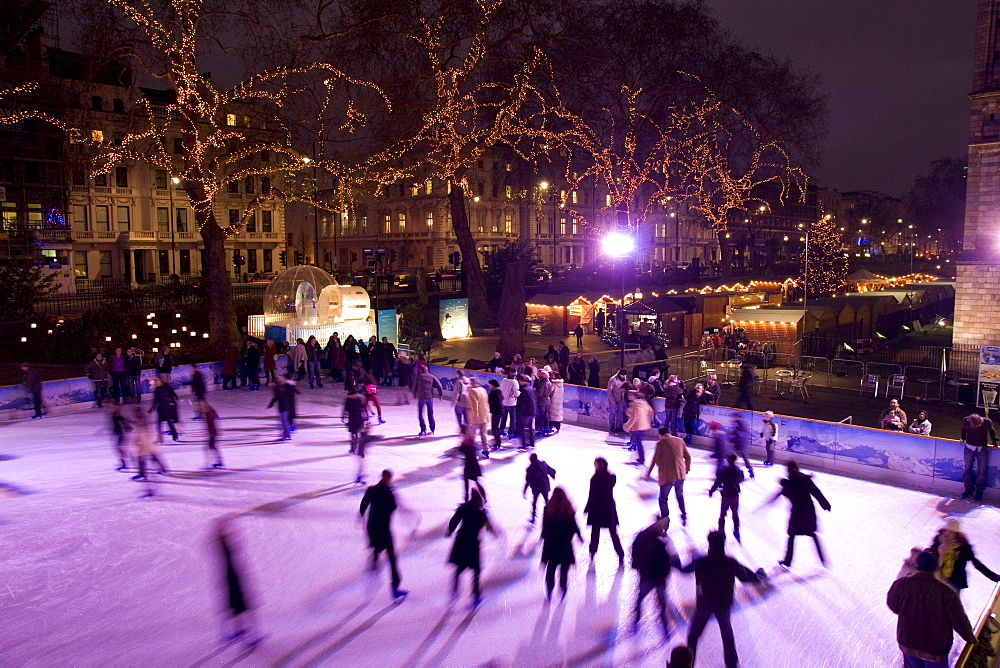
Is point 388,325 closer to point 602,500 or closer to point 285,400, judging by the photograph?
point 285,400

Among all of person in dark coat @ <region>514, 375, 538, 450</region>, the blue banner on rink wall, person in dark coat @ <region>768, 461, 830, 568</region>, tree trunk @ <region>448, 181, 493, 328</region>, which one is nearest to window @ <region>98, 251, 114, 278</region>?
tree trunk @ <region>448, 181, 493, 328</region>

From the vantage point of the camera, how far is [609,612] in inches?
265

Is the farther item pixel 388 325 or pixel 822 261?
pixel 822 261

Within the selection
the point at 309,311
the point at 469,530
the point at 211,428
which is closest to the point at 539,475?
the point at 469,530

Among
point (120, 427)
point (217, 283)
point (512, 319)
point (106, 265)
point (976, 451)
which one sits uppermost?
point (106, 265)

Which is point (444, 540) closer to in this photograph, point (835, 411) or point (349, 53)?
point (835, 411)

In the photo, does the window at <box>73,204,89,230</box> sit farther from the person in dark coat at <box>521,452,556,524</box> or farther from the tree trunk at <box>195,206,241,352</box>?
the person in dark coat at <box>521,452,556,524</box>

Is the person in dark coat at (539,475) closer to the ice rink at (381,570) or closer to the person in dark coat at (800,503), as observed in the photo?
the ice rink at (381,570)

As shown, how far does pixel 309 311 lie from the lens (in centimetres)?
2261

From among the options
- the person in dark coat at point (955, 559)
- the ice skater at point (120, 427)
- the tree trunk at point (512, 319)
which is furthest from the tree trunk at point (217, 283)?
the person in dark coat at point (955, 559)

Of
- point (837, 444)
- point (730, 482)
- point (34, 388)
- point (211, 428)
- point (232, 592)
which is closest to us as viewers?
point (232, 592)

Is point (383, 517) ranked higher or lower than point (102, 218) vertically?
lower

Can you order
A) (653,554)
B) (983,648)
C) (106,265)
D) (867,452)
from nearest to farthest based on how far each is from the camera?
(983,648) → (653,554) → (867,452) → (106,265)

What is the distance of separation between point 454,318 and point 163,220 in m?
27.0
